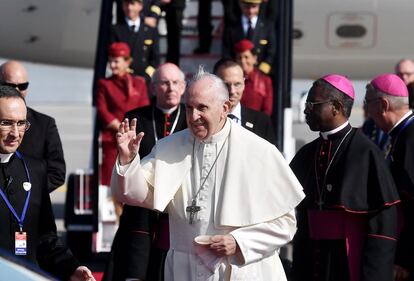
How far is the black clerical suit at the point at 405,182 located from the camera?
6.03 m

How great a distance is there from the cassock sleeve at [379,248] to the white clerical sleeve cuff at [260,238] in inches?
26.9

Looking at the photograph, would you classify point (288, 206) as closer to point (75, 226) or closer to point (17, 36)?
point (75, 226)

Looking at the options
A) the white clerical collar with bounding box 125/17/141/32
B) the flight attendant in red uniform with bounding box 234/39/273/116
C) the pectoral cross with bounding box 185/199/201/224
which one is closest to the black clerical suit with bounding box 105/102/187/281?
the pectoral cross with bounding box 185/199/201/224

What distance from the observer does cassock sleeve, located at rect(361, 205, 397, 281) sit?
17.7ft

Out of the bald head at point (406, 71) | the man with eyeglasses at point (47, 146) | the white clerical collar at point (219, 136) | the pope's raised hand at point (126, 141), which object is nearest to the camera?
the pope's raised hand at point (126, 141)

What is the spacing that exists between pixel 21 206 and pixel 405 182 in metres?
2.20

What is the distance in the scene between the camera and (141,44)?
1123 cm

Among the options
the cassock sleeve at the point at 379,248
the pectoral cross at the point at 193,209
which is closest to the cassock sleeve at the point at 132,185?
the pectoral cross at the point at 193,209

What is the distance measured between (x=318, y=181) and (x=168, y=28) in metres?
6.33

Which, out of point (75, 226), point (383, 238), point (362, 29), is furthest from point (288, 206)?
point (362, 29)

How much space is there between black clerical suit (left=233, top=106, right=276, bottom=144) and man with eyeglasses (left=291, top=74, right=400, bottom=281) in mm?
1501

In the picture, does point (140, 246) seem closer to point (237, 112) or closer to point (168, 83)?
point (168, 83)

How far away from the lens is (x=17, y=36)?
60.3 feet

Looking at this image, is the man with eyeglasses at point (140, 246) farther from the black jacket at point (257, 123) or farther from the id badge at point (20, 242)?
the black jacket at point (257, 123)
